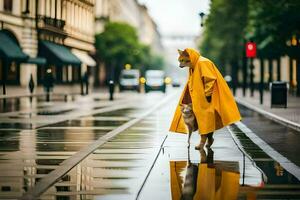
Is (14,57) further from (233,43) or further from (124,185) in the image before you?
(124,185)

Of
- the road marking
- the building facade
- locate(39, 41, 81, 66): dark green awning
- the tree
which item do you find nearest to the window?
the building facade

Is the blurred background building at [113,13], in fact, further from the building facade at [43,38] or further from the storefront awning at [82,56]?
the storefront awning at [82,56]

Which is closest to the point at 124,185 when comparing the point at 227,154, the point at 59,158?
the point at 59,158

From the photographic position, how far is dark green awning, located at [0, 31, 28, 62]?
46969mm

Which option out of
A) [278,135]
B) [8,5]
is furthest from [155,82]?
[278,135]

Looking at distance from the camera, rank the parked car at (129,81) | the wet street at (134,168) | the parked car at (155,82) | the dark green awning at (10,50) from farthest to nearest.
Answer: the parked car at (129,81), the parked car at (155,82), the dark green awning at (10,50), the wet street at (134,168)

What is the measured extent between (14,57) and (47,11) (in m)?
13.8

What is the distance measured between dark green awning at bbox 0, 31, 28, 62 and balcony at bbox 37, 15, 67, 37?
6524 mm

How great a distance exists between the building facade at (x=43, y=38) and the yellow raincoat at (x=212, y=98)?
3535 centimetres

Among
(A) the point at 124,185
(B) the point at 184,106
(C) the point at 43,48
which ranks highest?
(C) the point at 43,48

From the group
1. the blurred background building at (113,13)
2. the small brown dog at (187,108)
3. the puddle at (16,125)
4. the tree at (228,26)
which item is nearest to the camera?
the small brown dog at (187,108)

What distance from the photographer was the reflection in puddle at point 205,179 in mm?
8262

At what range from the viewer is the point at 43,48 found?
5912cm

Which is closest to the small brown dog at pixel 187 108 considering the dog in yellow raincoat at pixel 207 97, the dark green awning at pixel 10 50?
the dog in yellow raincoat at pixel 207 97
